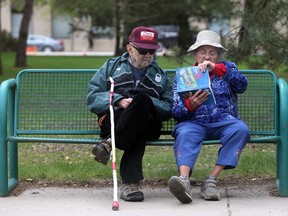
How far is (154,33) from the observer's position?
209 inches

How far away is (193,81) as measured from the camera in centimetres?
514

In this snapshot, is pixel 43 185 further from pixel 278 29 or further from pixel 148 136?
pixel 278 29

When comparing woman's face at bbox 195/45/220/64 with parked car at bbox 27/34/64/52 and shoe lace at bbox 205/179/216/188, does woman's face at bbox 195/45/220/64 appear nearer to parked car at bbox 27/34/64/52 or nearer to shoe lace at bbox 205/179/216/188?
shoe lace at bbox 205/179/216/188

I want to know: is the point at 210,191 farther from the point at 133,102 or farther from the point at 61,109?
the point at 61,109

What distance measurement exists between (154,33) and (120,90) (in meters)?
0.53

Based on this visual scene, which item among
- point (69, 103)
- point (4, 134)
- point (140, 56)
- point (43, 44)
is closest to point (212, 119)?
point (140, 56)

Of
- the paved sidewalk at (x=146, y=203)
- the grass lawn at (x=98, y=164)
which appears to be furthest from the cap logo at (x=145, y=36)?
the grass lawn at (x=98, y=164)

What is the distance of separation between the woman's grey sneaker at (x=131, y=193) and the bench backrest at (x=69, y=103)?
2.20 ft

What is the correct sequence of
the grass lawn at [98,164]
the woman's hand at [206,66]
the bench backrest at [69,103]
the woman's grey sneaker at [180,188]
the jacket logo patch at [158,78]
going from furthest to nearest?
the grass lawn at [98,164] → the bench backrest at [69,103] → the jacket logo patch at [158,78] → the woman's hand at [206,66] → the woman's grey sneaker at [180,188]

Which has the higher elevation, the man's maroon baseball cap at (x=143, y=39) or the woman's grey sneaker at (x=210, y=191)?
the man's maroon baseball cap at (x=143, y=39)

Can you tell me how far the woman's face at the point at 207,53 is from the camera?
5.29 meters

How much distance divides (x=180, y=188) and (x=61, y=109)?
5.23 ft

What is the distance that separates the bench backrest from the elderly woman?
0.42 meters

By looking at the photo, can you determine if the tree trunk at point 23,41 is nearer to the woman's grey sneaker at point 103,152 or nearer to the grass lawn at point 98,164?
the grass lawn at point 98,164
